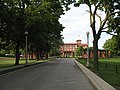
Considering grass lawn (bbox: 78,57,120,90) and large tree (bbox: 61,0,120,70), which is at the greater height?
large tree (bbox: 61,0,120,70)

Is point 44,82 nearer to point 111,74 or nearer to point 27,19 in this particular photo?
point 111,74

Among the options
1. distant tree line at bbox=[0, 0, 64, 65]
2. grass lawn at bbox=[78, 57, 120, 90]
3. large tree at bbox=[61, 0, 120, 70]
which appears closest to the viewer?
grass lawn at bbox=[78, 57, 120, 90]

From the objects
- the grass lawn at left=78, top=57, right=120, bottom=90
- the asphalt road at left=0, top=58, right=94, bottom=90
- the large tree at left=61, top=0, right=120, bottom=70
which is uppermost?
the large tree at left=61, top=0, right=120, bottom=70

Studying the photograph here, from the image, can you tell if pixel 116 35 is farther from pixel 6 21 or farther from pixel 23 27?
pixel 23 27

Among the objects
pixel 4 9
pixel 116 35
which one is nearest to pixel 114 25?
pixel 116 35

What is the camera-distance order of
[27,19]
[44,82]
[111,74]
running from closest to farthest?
[44,82], [111,74], [27,19]

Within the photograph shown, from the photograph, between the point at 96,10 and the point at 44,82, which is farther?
the point at 96,10

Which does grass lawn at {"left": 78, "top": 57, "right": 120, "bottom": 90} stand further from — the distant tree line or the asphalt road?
the distant tree line

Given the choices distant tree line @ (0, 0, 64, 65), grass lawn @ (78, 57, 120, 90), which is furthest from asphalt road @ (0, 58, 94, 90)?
distant tree line @ (0, 0, 64, 65)

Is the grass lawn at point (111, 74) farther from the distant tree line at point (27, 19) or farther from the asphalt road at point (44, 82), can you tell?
the distant tree line at point (27, 19)

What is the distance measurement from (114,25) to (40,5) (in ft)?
66.1

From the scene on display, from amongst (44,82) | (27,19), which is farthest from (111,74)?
(27,19)

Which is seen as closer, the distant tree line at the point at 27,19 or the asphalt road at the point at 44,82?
the asphalt road at the point at 44,82

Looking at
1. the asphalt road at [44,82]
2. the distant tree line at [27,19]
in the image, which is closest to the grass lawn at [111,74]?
the asphalt road at [44,82]
